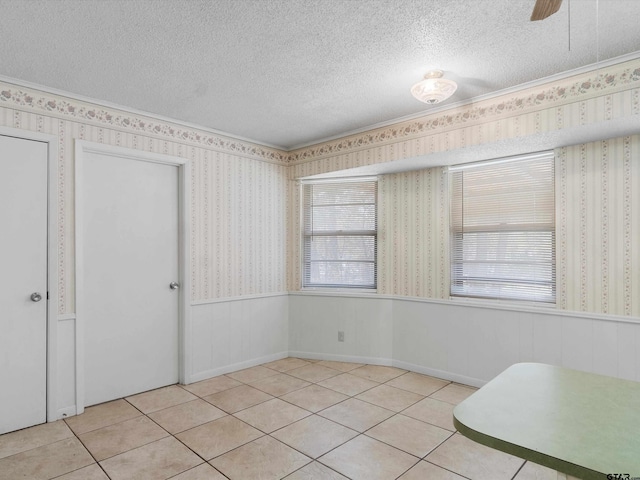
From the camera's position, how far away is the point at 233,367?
407 cm

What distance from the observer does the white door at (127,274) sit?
125 inches

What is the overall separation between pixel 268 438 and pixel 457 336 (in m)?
2.04

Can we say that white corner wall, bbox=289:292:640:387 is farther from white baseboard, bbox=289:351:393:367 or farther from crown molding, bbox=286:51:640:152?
crown molding, bbox=286:51:640:152

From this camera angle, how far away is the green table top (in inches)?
38.5

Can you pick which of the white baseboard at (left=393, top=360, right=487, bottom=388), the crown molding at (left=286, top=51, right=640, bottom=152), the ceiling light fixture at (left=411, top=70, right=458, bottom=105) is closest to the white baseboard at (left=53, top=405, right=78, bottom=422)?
the white baseboard at (left=393, top=360, right=487, bottom=388)

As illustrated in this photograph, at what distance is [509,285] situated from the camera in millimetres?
3465

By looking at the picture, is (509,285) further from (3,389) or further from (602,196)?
(3,389)

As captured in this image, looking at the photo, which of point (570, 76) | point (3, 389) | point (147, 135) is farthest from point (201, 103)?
point (570, 76)

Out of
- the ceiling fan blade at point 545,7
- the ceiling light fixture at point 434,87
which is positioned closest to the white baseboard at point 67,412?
the ceiling light fixture at point 434,87

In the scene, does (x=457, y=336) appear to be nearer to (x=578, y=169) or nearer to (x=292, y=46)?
(x=578, y=169)

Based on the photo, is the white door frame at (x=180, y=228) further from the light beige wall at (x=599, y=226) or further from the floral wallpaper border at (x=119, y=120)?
the light beige wall at (x=599, y=226)

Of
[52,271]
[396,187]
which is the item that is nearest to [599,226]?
[396,187]

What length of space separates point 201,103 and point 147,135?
655 millimetres

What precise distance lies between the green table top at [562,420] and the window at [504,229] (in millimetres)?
1952
